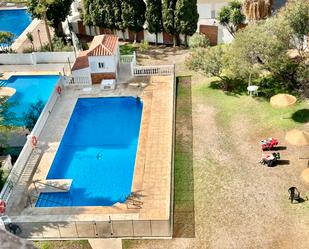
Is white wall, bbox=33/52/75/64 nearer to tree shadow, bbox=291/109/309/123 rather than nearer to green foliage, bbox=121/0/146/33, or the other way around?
green foliage, bbox=121/0/146/33

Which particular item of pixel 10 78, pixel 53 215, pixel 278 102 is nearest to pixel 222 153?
pixel 278 102

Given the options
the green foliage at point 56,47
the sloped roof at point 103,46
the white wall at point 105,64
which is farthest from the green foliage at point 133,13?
the white wall at point 105,64

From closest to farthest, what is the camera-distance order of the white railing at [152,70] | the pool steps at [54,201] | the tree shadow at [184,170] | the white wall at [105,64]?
the tree shadow at [184,170] → the pool steps at [54,201] → the white wall at [105,64] → the white railing at [152,70]

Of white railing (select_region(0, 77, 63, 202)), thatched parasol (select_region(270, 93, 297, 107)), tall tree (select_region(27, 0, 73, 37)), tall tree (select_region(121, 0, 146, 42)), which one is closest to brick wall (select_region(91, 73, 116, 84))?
white railing (select_region(0, 77, 63, 202))

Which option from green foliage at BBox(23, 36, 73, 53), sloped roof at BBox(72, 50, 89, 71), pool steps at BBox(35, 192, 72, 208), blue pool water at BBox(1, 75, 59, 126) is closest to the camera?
pool steps at BBox(35, 192, 72, 208)

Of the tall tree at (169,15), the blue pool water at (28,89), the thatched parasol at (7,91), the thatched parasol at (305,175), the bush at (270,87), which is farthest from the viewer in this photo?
the tall tree at (169,15)

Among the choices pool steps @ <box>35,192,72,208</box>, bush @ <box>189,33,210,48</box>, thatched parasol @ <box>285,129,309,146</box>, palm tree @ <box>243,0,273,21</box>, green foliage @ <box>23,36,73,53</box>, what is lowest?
pool steps @ <box>35,192,72,208</box>

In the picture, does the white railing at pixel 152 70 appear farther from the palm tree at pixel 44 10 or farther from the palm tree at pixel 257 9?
the palm tree at pixel 257 9
